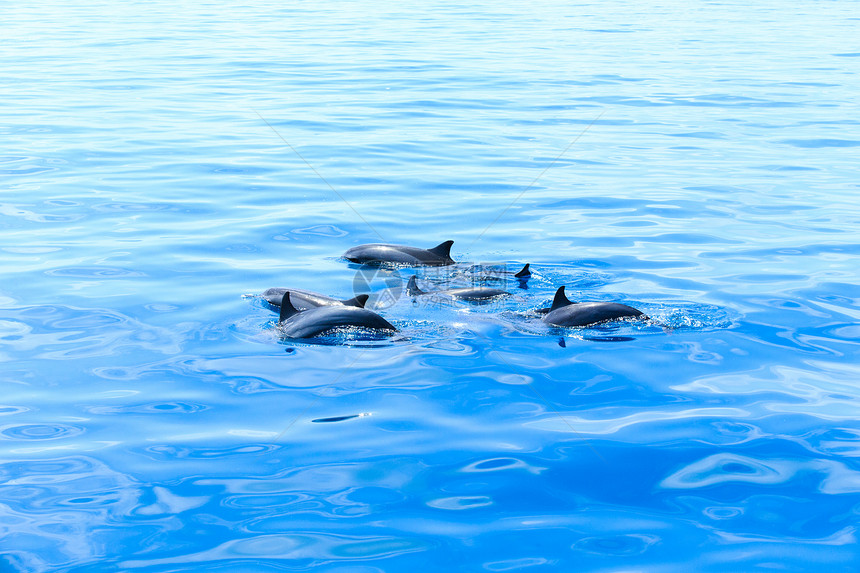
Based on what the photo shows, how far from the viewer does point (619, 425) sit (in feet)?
24.2

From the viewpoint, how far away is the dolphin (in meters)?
9.11

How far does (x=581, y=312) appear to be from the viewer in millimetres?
9406

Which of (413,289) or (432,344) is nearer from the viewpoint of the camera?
(432,344)

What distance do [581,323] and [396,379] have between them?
7.58 feet

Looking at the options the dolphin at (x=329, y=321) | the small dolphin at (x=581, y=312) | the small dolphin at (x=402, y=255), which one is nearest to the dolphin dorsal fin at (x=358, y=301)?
the dolphin at (x=329, y=321)

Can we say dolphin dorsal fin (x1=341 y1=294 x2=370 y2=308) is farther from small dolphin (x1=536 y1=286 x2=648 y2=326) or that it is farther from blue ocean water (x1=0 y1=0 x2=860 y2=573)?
small dolphin (x1=536 y1=286 x2=648 y2=326)

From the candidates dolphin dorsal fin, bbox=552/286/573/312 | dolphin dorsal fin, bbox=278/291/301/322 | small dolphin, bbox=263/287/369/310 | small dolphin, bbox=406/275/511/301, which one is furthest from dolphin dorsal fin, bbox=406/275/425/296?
dolphin dorsal fin, bbox=552/286/573/312

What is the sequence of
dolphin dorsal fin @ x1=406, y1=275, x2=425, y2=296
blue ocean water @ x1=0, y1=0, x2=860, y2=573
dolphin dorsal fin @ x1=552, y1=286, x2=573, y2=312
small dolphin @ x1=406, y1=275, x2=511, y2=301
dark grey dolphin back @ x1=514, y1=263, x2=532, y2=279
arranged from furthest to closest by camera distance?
1. dark grey dolphin back @ x1=514, y1=263, x2=532, y2=279
2. dolphin dorsal fin @ x1=406, y1=275, x2=425, y2=296
3. small dolphin @ x1=406, y1=275, x2=511, y2=301
4. dolphin dorsal fin @ x1=552, y1=286, x2=573, y2=312
5. blue ocean water @ x1=0, y1=0, x2=860, y2=573

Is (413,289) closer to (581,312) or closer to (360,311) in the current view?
(360,311)

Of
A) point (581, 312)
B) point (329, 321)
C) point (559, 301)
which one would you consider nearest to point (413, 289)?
point (329, 321)

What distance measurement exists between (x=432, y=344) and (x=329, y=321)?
3.69 feet

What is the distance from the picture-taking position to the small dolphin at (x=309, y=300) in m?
9.66

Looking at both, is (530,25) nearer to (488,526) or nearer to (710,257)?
(710,257)

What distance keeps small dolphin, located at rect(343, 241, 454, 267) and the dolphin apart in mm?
2531
